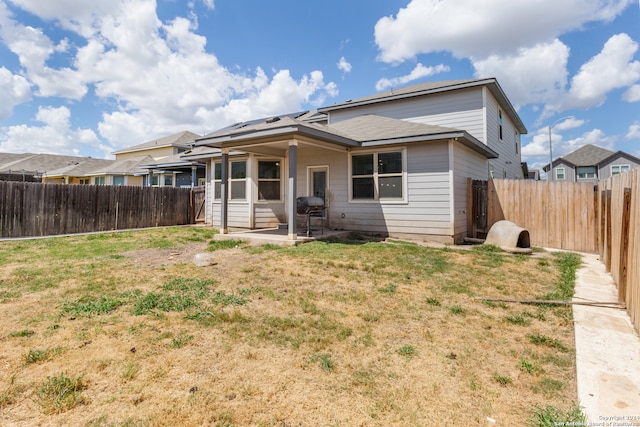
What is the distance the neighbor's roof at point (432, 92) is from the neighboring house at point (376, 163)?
0.14 ft

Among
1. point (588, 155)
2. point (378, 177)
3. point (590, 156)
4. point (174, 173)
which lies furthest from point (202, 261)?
point (588, 155)

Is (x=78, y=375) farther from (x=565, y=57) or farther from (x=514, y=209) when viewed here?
(x=565, y=57)

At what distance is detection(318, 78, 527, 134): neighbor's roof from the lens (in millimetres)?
10987

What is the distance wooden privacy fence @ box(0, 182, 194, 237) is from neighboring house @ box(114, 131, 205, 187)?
112 inches

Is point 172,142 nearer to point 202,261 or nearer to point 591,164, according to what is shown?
point 202,261

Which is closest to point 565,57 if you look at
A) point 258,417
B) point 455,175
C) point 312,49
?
point 312,49

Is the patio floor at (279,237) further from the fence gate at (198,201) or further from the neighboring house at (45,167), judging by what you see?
the neighboring house at (45,167)

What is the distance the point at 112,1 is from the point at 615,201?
42.8 feet

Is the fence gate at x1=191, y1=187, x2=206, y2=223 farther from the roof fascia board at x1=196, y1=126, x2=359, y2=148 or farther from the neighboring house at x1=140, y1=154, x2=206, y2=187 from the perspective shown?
the roof fascia board at x1=196, y1=126, x2=359, y2=148

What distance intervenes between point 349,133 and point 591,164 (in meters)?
42.5

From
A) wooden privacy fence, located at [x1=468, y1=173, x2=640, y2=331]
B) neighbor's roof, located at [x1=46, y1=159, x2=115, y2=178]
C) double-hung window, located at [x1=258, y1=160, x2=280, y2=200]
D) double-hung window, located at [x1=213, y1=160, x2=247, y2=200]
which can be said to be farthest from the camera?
neighbor's roof, located at [x1=46, y1=159, x2=115, y2=178]

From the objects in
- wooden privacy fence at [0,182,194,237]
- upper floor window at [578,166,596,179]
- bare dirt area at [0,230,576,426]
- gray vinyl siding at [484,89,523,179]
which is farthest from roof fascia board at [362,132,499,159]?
upper floor window at [578,166,596,179]

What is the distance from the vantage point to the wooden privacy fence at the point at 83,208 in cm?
934

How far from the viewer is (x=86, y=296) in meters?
3.90
